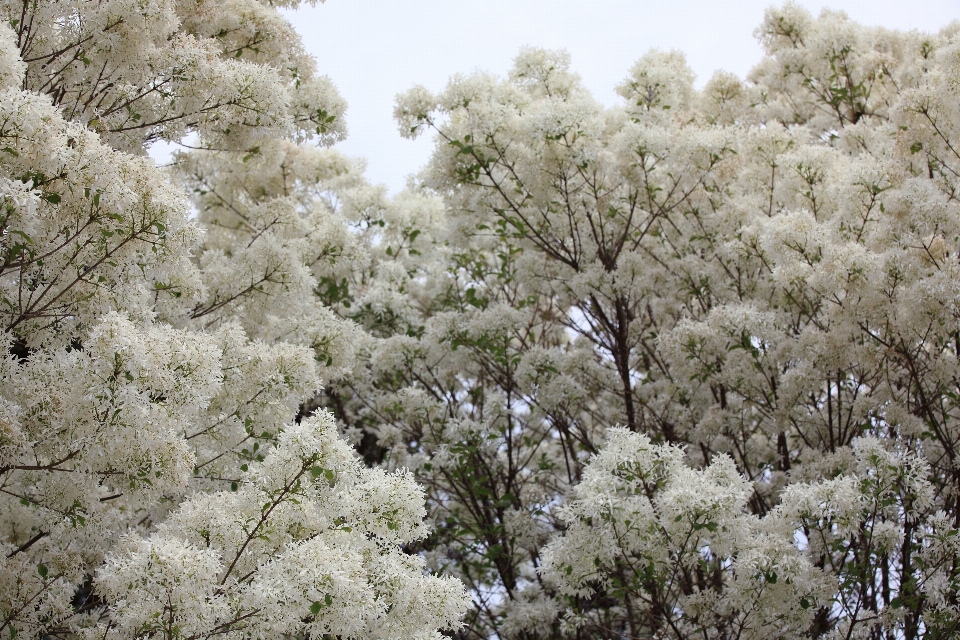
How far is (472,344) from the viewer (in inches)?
325

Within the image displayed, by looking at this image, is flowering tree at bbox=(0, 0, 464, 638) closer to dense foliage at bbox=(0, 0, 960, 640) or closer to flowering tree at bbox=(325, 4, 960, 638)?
dense foliage at bbox=(0, 0, 960, 640)

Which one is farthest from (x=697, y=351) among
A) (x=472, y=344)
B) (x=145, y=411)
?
(x=145, y=411)

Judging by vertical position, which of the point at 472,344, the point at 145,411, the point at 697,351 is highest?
the point at 472,344

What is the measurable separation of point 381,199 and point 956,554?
685cm

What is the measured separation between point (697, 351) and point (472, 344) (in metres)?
2.05

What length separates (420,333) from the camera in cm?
909

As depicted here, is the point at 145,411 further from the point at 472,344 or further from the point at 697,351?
the point at 697,351

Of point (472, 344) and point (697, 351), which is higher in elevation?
point (472, 344)

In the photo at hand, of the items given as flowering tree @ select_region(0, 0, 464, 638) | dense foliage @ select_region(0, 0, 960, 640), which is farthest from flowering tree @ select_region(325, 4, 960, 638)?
flowering tree @ select_region(0, 0, 464, 638)

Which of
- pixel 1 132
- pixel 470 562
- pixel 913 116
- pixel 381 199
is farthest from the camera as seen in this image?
pixel 381 199

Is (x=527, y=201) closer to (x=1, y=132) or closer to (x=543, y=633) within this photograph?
(x=543, y=633)

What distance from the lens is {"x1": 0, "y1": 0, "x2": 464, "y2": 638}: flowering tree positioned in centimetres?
391

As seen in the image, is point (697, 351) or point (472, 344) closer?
point (697, 351)

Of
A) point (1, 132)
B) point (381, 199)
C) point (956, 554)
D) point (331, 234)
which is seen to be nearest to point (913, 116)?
point (956, 554)
